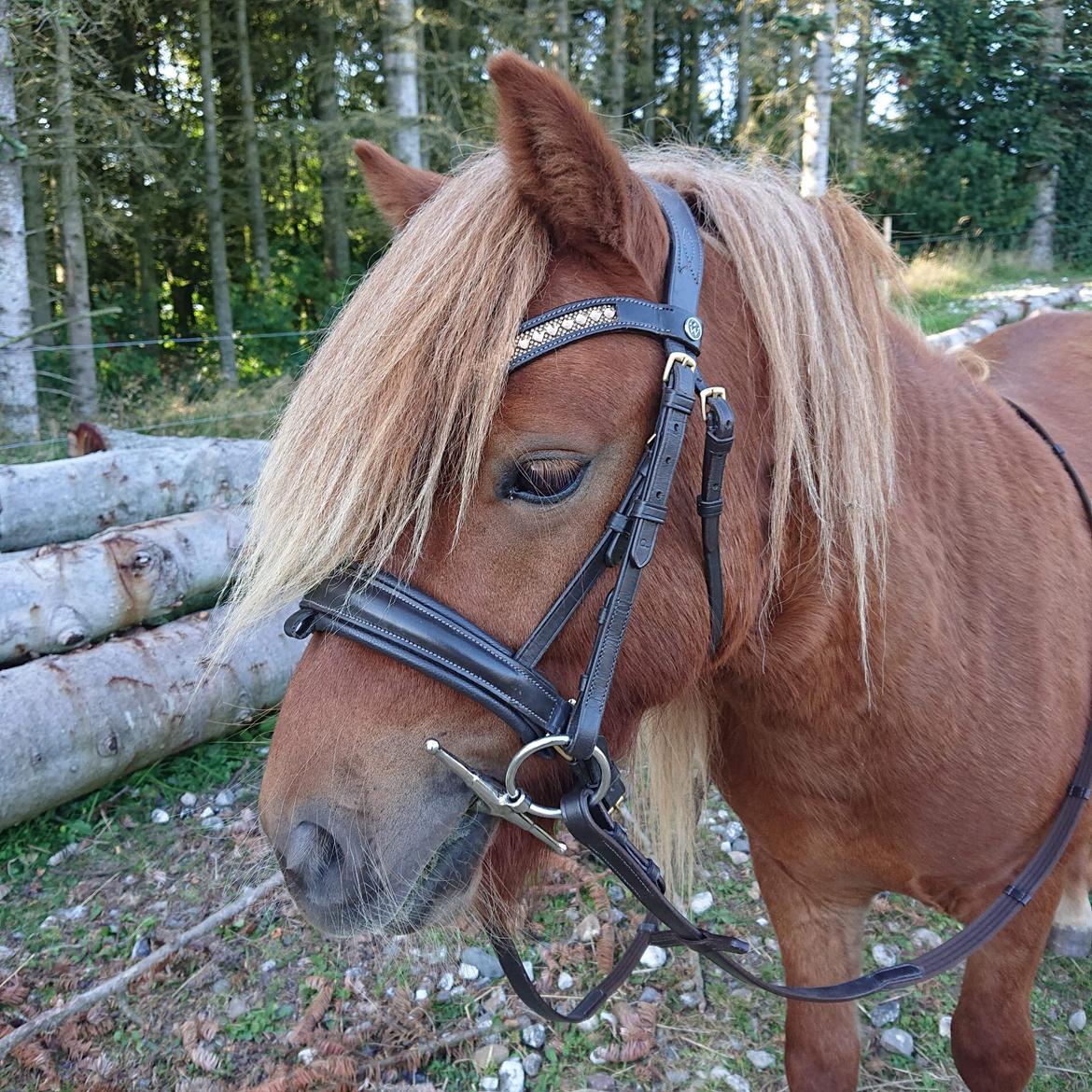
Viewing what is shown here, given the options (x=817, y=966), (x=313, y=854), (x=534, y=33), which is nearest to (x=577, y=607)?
(x=313, y=854)

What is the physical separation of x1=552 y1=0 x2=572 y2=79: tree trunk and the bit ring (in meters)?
13.6

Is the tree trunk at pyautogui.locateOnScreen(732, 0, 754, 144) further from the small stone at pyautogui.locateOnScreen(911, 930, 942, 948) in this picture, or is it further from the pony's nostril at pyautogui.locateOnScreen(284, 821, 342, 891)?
the pony's nostril at pyautogui.locateOnScreen(284, 821, 342, 891)

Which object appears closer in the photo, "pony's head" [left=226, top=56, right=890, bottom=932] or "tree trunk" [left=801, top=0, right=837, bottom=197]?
"pony's head" [left=226, top=56, right=890, bottom=932]

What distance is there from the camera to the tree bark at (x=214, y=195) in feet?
38.5

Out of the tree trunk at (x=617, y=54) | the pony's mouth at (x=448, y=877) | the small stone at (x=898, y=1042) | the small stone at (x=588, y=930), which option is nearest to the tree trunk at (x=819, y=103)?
the tree trunk at (x=617, y=54)

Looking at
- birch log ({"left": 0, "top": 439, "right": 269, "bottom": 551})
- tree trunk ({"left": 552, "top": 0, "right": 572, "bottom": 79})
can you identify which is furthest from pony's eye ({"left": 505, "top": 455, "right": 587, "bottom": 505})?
tree trunk ({"left": 552, "top": 0, "right": 572, "bottom": 79})

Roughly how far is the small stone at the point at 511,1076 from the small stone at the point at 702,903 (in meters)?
0.90

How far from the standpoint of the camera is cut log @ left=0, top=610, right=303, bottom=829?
10.1 feet

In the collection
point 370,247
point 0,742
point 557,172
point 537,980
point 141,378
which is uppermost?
point 370,247

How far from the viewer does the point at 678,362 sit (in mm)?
1218

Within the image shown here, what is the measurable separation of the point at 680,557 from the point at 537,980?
225 cm

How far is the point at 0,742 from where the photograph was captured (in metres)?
2.98

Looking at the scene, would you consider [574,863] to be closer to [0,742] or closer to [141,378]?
[0,742]

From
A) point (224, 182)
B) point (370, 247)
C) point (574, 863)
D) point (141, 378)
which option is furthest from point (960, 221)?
point (574, 863)
